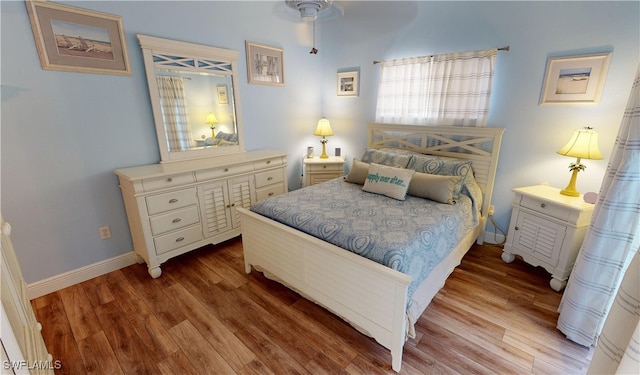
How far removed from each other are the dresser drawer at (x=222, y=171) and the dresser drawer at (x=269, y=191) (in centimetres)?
29

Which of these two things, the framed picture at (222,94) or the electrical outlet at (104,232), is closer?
the electrical outlet at (104,232)

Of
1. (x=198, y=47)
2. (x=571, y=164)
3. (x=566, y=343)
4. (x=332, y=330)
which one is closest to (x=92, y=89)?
(x=198, y=47)

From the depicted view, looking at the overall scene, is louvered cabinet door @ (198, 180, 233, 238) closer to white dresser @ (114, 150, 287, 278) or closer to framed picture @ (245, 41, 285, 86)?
white dresser @ (114, 150, 287, 278)

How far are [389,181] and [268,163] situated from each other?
1363 mm

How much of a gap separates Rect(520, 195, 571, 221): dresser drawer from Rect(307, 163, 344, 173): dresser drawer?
6.73 feet

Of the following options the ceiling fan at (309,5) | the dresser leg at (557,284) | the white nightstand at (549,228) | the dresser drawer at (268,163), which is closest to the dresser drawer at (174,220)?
the dresser drawer at (268,163)

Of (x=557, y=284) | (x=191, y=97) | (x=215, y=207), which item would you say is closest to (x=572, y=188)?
(x=557, y=284)

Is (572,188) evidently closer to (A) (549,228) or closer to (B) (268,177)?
(A) (549,228)

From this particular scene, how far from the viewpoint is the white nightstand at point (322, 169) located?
3.71 metres

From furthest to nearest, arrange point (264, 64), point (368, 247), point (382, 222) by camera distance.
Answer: point (264, 64), point (382, 222), point (368, 247)

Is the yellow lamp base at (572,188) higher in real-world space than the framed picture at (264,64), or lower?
lower

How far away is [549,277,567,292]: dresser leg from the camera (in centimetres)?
218

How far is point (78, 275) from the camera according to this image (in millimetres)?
2355

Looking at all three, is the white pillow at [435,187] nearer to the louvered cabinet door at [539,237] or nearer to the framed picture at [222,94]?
the louvered cabinet door at [539,237]
